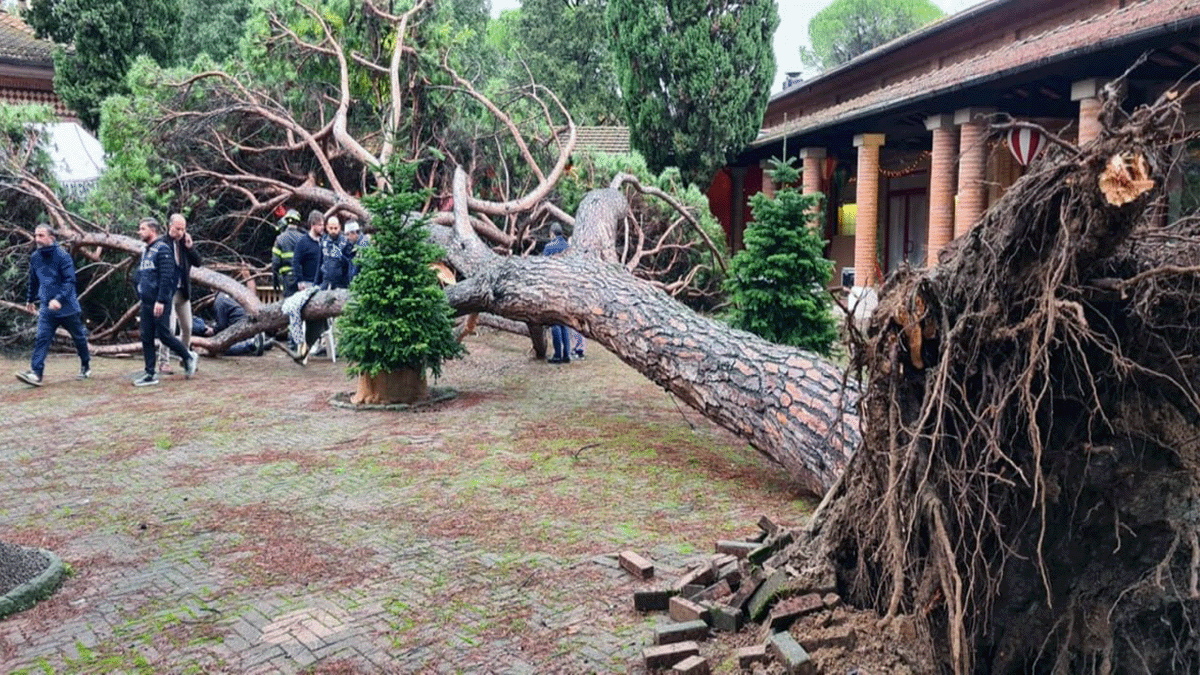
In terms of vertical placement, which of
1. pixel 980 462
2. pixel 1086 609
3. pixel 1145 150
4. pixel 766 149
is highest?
pixel 766 149

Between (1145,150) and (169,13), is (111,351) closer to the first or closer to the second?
(169,13)

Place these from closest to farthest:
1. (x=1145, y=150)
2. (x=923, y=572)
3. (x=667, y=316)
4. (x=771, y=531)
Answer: (x=1145, y=150), (x=923, y=572), (x=771, y=531), (x=667, y=316)

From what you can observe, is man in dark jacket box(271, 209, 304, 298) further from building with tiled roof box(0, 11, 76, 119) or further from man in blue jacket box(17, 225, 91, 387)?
building with tiled roof box(0, 11, 76, 119)

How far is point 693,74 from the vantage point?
20516 mm

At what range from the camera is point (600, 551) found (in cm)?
494

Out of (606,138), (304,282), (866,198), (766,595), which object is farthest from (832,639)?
(606,138)

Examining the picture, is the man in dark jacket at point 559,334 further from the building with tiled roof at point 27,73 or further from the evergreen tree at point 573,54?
the evergreen tree at point 573,54

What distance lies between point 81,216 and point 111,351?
6.38 ft

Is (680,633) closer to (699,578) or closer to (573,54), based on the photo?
(699,578)

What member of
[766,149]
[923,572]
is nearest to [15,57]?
[766,149]

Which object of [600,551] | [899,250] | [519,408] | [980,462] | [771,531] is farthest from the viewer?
[899,250]

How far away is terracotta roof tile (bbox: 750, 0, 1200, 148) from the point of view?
397 inches

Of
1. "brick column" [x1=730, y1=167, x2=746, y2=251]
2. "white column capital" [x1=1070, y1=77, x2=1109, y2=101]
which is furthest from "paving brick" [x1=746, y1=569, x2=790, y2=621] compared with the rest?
"brick column" [x1=730, y1=167, x2=746, y2=251]

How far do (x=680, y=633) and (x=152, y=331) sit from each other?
8318 millimetres
